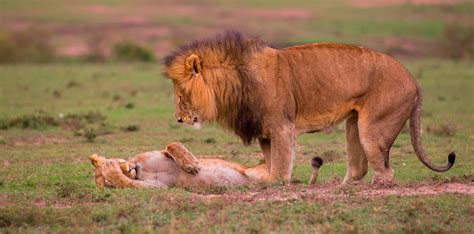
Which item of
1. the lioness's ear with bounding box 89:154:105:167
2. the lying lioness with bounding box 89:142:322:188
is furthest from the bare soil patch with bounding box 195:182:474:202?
the lioness's ear with bounding box 89:154:105:167

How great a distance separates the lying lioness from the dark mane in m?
0.82

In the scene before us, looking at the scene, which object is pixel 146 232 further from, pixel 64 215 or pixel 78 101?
pixel 78 101

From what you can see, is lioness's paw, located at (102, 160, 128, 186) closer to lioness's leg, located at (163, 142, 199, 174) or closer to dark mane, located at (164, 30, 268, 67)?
lioness's leg, located at (163, 142, 199, 174)

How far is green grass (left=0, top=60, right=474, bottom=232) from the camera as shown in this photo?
22.4 feet

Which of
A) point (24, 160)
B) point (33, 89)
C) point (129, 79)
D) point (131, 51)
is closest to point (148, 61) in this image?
point (131, 51)

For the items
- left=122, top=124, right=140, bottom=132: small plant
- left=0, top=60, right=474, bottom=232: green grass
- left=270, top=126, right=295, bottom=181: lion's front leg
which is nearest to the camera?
left=0, top=60, right=474, bottom=232: green grass

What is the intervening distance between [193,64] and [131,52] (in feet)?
88.2

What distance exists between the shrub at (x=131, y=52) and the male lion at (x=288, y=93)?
26.3 m

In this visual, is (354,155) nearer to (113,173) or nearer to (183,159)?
(183,159)

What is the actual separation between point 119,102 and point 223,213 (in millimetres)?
11588

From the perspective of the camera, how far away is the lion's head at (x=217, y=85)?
827 cm

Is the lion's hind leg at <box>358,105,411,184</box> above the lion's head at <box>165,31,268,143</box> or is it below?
below

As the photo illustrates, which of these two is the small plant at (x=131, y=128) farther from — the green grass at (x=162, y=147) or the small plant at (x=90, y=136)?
the small plant at (x=90, y=136)

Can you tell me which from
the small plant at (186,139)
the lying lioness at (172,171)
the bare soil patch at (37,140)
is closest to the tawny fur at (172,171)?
the lying lioness at (172,171)
